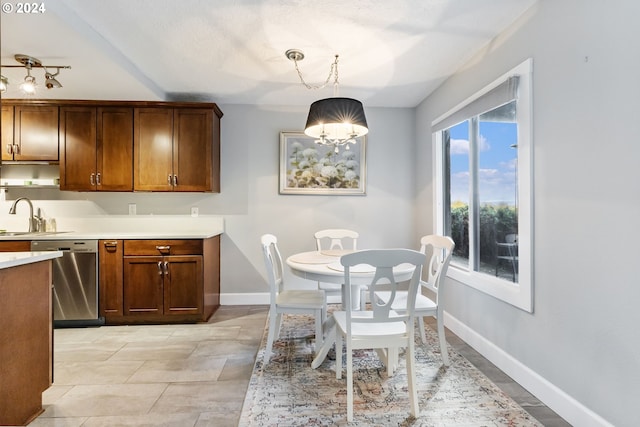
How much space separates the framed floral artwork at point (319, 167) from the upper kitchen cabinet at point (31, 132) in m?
2.42

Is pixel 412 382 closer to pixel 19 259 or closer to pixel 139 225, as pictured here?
pixel 19 259

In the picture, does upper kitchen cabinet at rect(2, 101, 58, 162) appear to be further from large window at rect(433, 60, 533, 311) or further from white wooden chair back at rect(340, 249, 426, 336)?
large window at rect(433, 60, 533, 311)

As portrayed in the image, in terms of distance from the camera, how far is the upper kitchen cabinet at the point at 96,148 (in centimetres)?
342

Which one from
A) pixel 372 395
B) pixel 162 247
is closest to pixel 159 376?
pixel 162 247

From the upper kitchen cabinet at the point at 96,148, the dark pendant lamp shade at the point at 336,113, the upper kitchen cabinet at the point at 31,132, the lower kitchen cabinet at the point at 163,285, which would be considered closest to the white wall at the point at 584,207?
the dark pendant lamp shade at the point at 336,113

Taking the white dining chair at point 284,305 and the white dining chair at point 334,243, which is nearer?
the white dining chair at point 284,305

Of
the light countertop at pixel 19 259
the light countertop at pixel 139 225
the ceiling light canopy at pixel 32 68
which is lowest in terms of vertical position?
the light countertop at pixel 19 259

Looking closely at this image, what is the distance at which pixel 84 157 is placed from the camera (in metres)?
3.45

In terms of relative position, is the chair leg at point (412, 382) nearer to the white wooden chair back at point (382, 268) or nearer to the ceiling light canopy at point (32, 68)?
the white wooden chair back at point (382, 268)

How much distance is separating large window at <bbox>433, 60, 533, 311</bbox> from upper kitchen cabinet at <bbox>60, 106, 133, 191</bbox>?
3.34 metres

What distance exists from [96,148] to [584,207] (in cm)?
420

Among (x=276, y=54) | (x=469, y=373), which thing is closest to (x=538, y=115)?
(x=469, y=373)

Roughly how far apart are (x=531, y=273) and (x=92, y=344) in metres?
3.50

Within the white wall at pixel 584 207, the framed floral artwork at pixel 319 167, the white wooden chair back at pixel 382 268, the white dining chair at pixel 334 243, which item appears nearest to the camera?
the white wall at pixel 584 207
